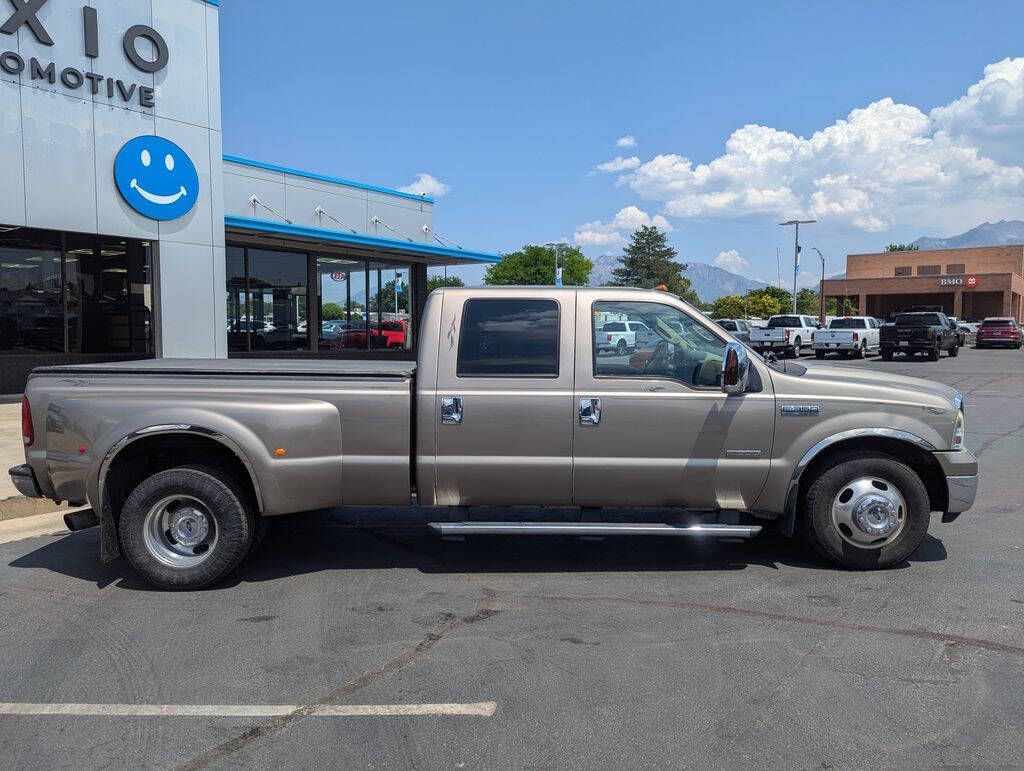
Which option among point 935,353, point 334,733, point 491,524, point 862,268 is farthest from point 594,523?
point 862,268

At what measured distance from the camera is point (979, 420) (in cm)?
1364

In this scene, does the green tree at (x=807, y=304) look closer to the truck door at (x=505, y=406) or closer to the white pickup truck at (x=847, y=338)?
the white pickup truck at (x=847, y=338)

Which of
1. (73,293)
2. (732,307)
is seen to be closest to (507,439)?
(73,293)

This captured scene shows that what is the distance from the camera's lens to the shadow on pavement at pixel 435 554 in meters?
5.86

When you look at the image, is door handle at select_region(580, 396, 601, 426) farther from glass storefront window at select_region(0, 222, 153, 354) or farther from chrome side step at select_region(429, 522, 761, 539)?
glass storefront window at select_region(0, 222, 153, 354)

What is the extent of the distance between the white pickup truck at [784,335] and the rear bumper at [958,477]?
2758cm

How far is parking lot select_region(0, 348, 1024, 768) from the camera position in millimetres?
3432

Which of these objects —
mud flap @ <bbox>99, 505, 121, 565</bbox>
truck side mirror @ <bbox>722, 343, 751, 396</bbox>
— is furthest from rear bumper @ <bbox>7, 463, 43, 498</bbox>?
truck side mirror @ <bbox>722, 343, 751, 396</bbox>

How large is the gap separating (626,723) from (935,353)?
31.5 m

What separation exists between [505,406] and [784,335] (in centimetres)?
2973

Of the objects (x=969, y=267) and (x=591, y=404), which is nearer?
(x=591, y=404)

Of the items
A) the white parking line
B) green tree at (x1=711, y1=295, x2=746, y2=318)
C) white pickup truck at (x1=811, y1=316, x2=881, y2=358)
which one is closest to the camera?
the white parking line

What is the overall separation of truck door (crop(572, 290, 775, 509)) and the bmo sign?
223 ft

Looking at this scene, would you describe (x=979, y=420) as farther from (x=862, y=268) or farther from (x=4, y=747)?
(x=862, y=268)
